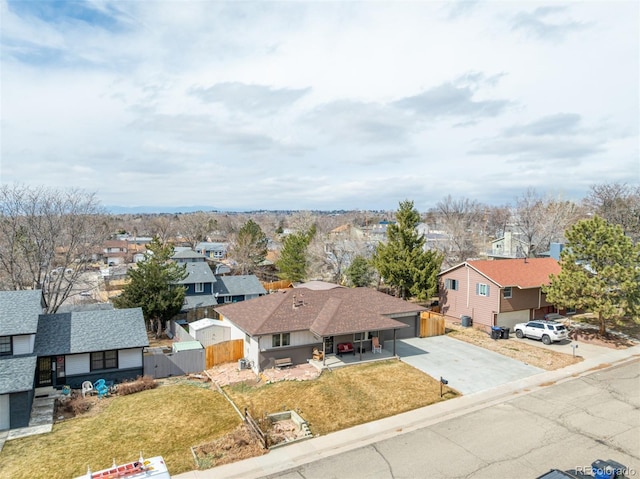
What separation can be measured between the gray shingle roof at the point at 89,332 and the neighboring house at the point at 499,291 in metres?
26.4

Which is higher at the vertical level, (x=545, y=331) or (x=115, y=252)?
(x=115, y=252)

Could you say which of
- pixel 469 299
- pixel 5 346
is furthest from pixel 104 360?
pixel 469 299

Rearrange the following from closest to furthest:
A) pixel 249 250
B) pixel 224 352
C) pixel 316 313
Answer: pixel 224 352 → pixel 316 313 → pixel 249 250

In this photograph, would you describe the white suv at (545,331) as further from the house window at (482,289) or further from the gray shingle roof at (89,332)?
the gray shingle roof at (89,332)

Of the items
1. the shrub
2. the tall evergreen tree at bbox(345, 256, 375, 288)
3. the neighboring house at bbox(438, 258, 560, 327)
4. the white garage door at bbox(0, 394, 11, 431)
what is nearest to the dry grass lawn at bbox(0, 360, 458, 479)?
the shrub

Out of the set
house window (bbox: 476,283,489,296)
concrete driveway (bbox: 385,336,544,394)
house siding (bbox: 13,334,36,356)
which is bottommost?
concrete driveway (bbox: 385,336,544,394)

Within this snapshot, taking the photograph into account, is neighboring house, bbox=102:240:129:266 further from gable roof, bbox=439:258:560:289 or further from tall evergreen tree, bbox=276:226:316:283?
gable roof, bbox=439:258:560:289

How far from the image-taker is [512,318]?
35.3 m

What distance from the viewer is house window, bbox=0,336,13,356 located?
2096 cm

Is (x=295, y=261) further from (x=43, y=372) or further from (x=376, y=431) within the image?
(x=376, y=431)

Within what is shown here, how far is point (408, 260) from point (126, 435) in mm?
28175

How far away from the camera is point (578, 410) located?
65.1 feet

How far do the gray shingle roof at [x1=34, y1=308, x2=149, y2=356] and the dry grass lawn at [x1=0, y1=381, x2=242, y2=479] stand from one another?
346 cm

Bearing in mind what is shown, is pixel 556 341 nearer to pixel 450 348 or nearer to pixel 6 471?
pixel 450 348
